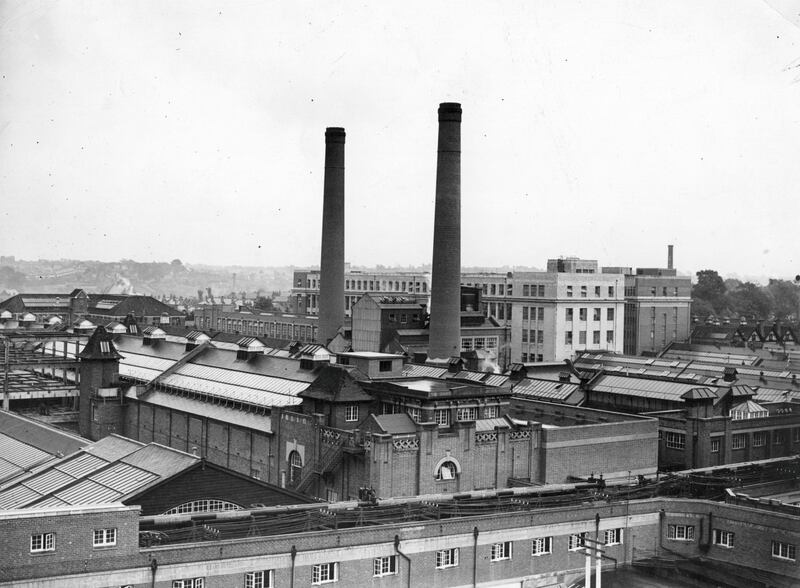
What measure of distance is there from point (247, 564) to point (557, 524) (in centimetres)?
1438

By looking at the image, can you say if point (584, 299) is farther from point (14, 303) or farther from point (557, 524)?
point (14, 303)

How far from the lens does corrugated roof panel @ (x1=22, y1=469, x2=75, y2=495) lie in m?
37.1

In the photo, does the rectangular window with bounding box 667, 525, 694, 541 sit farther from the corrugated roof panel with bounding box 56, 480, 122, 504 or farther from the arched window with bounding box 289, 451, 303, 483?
the corrugated roof panel with bounding box 56, 480, 122, 504

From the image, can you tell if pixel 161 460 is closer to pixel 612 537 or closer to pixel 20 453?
pixel 20 453

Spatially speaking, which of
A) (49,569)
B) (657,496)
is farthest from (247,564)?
(657,496)

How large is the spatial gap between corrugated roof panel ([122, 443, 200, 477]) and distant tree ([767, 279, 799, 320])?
479ft

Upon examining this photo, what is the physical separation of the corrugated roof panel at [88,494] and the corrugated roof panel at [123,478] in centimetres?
25

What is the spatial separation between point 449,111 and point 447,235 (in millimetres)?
9772

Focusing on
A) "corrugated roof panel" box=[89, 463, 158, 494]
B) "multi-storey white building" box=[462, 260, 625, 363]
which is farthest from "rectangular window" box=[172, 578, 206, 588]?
"multi-storey white building" box=[462, 260, 625, 363]

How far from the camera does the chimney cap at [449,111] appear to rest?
70.6 metres

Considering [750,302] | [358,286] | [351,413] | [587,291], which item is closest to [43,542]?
[351,413]

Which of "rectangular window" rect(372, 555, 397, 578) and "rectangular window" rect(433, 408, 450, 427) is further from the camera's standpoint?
"rectangular window" rect(433, 408, 450, 427)

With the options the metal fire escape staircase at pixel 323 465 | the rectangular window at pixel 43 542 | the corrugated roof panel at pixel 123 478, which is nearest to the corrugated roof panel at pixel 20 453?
the corrugated roof panel at pixel 123 478

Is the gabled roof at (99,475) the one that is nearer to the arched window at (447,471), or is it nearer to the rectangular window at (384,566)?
the rectangular window at (384,566)
